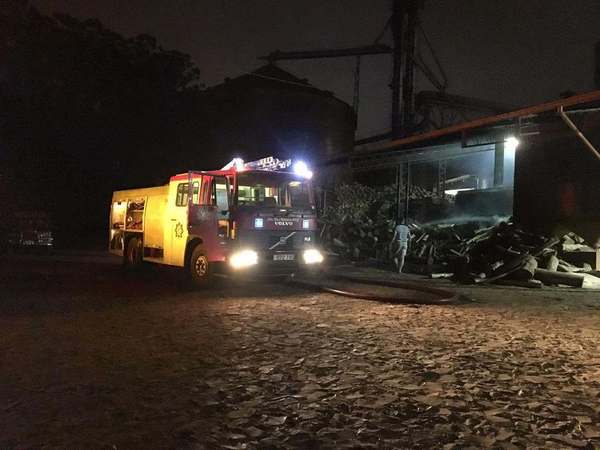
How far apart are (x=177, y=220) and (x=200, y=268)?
5.28ft

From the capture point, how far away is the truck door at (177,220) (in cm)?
1331

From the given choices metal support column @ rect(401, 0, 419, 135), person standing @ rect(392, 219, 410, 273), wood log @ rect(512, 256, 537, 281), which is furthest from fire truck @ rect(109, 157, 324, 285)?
metal support column @ rect(401, 0, 419, 135)

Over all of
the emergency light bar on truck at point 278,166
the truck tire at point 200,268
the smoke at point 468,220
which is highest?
the emergency light bar on truck at point 278,166

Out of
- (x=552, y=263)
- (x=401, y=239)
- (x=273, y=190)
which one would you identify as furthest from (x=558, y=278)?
(x=273, y=190)

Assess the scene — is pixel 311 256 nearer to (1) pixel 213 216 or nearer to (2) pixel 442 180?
(1) pixel 213 216

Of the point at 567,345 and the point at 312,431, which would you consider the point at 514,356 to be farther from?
the point at 312,431

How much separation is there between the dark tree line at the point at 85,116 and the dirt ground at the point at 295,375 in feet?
59.9

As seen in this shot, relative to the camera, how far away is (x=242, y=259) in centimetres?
1208

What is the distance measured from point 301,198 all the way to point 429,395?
28.8 ft

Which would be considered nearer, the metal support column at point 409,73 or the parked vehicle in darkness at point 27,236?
the parked vehicle in darkness at point 27,236

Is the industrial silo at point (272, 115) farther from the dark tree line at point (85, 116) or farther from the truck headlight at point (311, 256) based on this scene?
the truck headlight at point (311, 256)

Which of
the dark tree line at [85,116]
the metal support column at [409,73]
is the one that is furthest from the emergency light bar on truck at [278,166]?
the metal support column at [409,73]

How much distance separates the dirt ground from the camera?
4.05m

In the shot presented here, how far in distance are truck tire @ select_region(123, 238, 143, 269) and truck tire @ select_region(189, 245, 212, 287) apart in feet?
11.6
